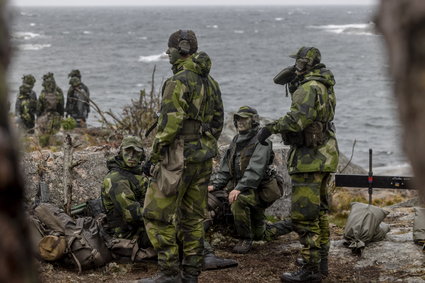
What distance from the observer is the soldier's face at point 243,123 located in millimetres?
7730

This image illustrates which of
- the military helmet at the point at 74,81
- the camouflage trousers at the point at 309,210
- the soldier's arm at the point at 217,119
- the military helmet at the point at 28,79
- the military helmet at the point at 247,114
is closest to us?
the soldier's arm at the point at 217,119

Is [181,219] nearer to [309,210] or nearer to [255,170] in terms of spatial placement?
[309,210]

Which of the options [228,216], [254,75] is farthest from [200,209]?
[254,75]

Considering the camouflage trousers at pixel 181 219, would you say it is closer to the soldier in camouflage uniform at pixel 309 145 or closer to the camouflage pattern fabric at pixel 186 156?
the camouflage pattern fabric at pixel 186 156

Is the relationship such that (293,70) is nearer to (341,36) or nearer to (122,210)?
(122,210)

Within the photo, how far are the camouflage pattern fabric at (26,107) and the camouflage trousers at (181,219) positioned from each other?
12162 millimetres

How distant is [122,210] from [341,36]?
9347 cm

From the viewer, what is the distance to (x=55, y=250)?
22.4 feet

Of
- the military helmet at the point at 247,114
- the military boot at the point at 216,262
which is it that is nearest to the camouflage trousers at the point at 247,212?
the military boot at the point at 216,262

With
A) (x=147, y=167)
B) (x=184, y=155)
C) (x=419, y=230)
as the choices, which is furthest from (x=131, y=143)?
(x=419, y=230)

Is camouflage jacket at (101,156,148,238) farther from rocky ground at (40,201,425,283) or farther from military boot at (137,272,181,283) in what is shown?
military boot at (137,272,181,283)

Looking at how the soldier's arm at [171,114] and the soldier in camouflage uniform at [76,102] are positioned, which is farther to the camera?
the soldier in camouflage uniform at [76,102]

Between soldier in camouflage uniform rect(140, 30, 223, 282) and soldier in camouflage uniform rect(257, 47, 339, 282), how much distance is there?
27.2 inches

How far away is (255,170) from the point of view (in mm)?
7598
